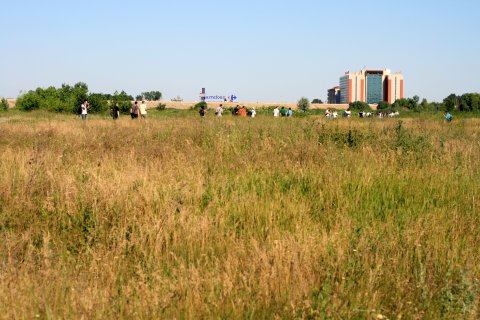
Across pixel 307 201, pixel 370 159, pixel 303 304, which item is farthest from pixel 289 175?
pixel 303 304

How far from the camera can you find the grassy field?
9.85 feet

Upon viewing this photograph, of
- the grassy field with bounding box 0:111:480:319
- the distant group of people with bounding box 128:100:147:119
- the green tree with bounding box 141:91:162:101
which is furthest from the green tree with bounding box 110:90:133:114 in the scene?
the green tree with bounding box 141:91:162:101

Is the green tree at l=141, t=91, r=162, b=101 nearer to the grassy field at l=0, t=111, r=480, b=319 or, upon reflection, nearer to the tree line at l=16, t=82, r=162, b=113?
the tree line at l=16, t=82, r=162, b=113

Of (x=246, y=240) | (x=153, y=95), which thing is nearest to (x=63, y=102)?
(x=246, y=240)

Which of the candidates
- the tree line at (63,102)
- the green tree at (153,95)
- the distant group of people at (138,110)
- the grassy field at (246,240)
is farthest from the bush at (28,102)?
the green tree at (153,95)

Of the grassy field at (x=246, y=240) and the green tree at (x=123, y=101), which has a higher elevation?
the green tree at (x=123, y=101)

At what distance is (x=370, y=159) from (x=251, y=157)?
1.88 m

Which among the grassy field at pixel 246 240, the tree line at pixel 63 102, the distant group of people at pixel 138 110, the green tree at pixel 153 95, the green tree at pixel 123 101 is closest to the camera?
the grassy field at pixel 246 240

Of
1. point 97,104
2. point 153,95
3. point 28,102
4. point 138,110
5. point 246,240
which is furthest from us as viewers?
point 153,95

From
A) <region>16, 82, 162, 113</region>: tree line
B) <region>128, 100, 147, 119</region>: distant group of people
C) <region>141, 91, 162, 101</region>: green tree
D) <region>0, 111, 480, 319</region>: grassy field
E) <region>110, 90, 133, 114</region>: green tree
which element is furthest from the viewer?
<region>141, 91, 162, 101</region>: green tree

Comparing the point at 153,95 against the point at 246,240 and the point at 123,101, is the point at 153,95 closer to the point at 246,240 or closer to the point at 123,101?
the point at 123,101

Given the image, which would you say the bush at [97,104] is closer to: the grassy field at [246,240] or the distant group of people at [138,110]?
the distant group of people at [138,110]

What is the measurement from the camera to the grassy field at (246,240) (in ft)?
9.85

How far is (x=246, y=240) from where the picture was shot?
430cm
